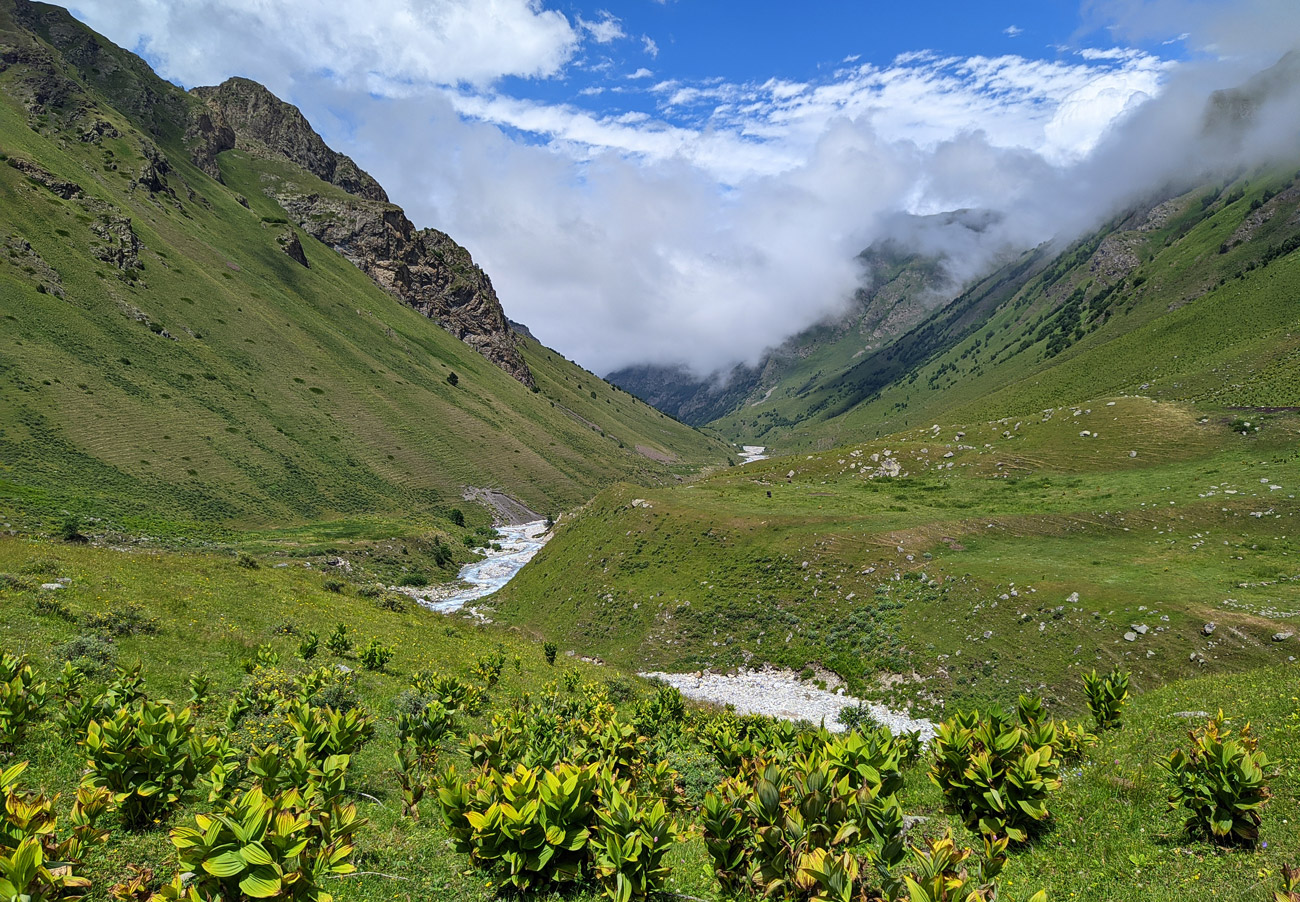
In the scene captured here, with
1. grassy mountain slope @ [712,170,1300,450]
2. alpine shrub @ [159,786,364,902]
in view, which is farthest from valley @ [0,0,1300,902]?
grassy mountain slope @ [712,170,1300,450]

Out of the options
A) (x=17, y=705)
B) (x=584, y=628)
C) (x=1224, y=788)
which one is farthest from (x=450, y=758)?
(x=584, y=628)

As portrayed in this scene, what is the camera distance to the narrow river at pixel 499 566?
6188 cm

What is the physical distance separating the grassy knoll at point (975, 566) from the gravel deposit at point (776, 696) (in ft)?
4.36

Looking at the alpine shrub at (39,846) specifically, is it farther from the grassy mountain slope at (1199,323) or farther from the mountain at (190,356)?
the grassy mountain slope at (1199,323)

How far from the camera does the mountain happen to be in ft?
232

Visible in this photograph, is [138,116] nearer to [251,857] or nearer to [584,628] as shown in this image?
[584,628]

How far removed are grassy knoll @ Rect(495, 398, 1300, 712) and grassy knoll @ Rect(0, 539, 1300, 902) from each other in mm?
14025

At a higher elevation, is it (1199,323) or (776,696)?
(1199,323)

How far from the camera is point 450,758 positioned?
14.1 metres

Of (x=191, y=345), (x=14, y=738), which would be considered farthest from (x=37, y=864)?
(x=191, y=345)

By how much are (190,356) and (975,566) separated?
117m

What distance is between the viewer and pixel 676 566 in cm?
4634

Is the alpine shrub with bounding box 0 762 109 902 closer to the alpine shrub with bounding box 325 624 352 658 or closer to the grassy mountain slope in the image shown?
the alpine shrub with bounding box 325 624 352 658

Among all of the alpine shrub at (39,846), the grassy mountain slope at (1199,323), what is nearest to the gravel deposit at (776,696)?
the alpine shrub at (39,846)
